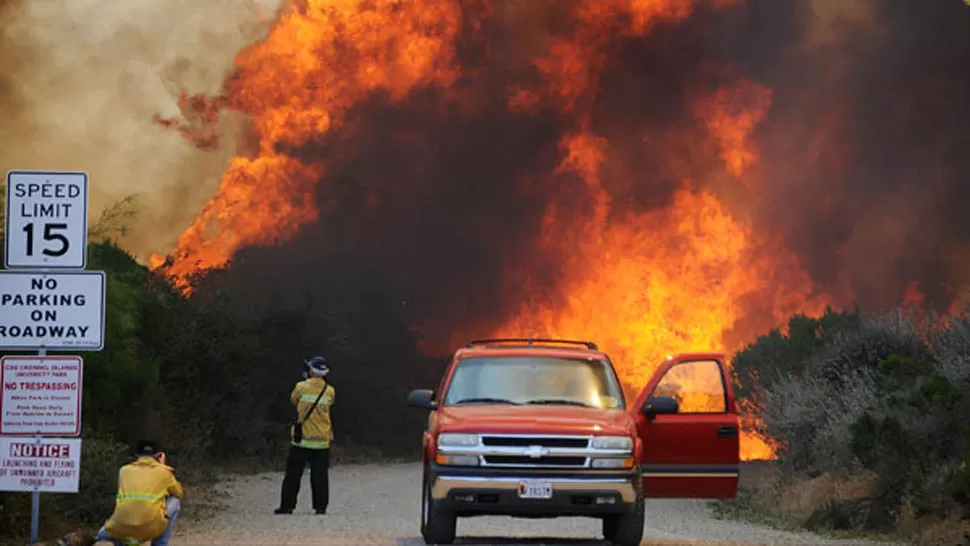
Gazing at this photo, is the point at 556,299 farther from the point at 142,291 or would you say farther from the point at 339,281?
the point at 142,291

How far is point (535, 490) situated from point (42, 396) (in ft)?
16.2

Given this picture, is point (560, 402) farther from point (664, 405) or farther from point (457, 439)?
point (457, 439)

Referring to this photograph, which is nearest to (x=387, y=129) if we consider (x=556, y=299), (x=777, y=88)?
(x=556, y=299)

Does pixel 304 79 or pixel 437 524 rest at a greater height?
pixel 304 79

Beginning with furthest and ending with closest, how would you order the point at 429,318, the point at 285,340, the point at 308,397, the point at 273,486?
the point at 429,318 → the point at 285,340 → the point at 273,486 → the point at 308,397

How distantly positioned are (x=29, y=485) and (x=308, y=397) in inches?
301

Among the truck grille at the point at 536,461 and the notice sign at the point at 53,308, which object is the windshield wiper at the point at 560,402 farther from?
the notice sign at the point at 53,308

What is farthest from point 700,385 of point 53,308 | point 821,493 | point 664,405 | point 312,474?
point 53,308

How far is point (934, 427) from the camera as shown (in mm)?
24703

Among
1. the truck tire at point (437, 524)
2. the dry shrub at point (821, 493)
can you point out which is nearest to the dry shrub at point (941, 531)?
the dry shrub at point (821, 493)

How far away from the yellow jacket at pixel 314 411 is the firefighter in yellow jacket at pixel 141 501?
8.10m

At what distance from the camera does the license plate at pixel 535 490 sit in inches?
658

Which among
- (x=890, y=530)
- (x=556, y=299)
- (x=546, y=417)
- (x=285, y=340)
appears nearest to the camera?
(x=546, y=417)

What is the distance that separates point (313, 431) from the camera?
22.7 meters
